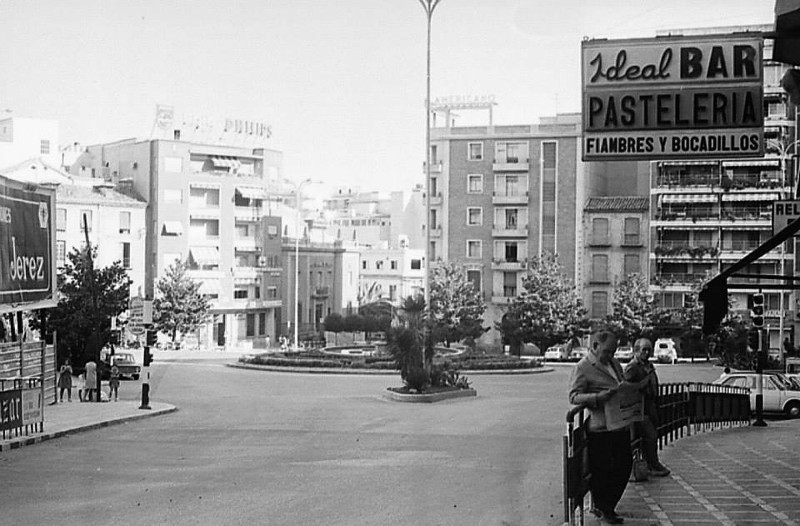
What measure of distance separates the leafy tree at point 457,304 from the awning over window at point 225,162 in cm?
2542

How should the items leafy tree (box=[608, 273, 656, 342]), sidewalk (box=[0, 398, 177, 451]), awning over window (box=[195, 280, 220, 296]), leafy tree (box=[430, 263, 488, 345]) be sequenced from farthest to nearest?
1. awning over window (box=[195, 280, 220, 296])
2. leafy tree (box=[430, 263, 488, 345])
3. leafy tree (box=[608, 273, 656, 342])
4. sidewalk (box=[0, 398, 177, 451])

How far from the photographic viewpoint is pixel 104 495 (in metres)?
13.2

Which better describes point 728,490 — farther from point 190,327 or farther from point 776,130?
point 190,327

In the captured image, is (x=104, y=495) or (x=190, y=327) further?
(x=190, y=327)

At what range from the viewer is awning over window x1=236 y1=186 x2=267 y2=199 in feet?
294

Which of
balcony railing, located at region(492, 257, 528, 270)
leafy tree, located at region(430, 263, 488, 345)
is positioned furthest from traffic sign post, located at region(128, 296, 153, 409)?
balcony railing, located at region(492, 257, 528, 270)

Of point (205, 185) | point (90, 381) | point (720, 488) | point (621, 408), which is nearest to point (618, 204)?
point (205, 185)

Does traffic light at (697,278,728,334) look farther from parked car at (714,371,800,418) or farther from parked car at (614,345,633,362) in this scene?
parked car at (614,345,633,362)

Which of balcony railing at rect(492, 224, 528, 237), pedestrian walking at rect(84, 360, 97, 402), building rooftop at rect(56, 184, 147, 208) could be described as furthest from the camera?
balcony railing at rect(492, 224, 528, 237)

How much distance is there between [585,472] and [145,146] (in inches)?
3163

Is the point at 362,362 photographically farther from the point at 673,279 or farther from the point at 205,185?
the point at 205,185

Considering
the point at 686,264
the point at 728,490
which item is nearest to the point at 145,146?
the point at 686,264

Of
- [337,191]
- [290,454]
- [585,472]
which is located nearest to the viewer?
[585,472]

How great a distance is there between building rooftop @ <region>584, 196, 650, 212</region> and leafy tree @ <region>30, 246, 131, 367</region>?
3743 cm
